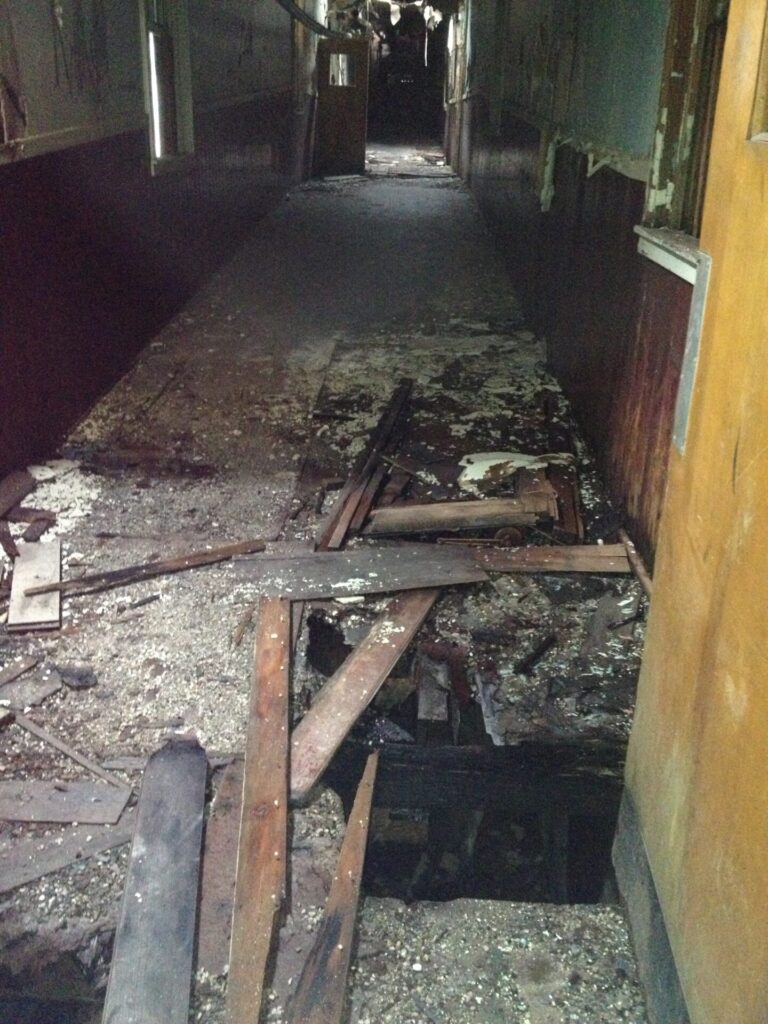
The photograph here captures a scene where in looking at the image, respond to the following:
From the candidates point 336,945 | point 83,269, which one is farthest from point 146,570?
point 83,269

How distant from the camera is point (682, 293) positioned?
2.84 meters

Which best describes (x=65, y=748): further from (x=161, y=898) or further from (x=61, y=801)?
(x=161, y=898)

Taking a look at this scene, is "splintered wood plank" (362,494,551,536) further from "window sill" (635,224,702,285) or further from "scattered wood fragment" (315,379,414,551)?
"window sill" (635,224,702,285)

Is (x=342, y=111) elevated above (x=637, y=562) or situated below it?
above

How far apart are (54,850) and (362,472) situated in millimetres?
2291

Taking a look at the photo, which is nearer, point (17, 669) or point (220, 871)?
point (220, 871)

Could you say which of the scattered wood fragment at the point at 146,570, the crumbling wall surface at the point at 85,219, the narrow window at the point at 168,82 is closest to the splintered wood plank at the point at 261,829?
the scattered wood fragment at the point at 146,570

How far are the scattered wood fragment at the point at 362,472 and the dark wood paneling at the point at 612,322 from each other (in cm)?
98

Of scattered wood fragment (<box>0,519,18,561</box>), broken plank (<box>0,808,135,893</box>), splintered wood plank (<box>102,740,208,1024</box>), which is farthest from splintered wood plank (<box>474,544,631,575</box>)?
scattered wood fragment (<box>0,519,18,561</box>)

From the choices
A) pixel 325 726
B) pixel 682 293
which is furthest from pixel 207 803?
pixel 682 293

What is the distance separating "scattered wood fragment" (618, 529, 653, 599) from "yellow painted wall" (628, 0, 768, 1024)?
4.61 ft

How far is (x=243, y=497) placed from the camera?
→ 12.7ft

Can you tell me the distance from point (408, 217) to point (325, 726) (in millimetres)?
9492

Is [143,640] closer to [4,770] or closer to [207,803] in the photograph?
[4,770]
